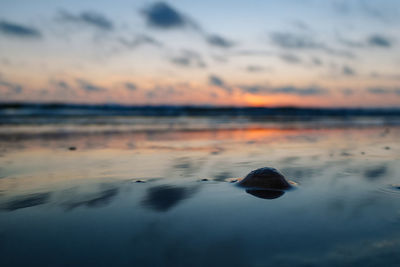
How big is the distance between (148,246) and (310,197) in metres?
1.59

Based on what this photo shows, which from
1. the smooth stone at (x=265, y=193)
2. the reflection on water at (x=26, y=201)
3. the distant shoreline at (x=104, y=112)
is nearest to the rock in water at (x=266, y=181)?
the smooth stone at (x=265, y=193)

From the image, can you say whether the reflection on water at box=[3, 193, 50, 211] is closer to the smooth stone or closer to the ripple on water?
the smooth stone

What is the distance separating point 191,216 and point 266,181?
102 cm

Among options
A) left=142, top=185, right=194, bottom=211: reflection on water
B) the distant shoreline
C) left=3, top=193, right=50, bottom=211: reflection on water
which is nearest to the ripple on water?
left=142, top=185, right=194, bottom=211: reflection on water

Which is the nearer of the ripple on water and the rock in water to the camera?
the ripple on water

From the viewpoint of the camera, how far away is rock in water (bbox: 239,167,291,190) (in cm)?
286

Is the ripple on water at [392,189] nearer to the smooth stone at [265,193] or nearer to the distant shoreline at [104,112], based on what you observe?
the smooth stone at [265,193]

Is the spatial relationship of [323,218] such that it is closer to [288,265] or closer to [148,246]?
[288,265]

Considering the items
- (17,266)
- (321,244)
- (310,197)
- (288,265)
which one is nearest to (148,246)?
(17,266)

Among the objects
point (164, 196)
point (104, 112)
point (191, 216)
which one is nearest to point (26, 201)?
point (164, 196)

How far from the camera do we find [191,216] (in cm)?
216

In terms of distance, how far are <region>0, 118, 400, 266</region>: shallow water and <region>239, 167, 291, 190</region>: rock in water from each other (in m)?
0.12

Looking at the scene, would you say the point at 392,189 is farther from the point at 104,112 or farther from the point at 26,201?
the point at 104,112

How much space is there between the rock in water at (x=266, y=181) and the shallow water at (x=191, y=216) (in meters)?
0.12
